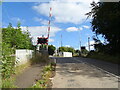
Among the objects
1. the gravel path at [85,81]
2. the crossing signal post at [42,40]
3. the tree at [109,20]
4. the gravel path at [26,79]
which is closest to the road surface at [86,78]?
the gravel path at [85,81]

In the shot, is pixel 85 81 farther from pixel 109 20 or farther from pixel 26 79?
pixel 109 20

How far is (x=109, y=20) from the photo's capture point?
1952 cm

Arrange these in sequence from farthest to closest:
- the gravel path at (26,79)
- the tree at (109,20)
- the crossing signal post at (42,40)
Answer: the crossing signal post at (42,40), the tree at (109,20), the gravel path at (26,79)

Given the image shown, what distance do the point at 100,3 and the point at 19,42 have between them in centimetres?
1231

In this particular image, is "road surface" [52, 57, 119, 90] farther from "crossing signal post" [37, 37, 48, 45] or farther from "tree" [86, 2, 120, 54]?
"crossing signal post" [37, 37, 48, 45]

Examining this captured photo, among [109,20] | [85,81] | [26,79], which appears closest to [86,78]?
[85,81]

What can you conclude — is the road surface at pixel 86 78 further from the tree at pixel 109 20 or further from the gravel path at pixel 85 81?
the tree at pixel 109 20

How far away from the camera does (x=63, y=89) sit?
23.2 ft

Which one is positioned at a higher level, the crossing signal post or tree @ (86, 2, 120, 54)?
tree @ (86, 2, 120, 54)

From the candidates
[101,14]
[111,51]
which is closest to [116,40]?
[111,51]

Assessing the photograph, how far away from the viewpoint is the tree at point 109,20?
61.3ft


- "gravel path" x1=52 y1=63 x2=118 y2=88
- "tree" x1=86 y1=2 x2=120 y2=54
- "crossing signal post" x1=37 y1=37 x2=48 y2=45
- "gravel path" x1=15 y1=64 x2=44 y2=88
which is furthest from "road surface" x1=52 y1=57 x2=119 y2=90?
"crossing signal post" x1=37 y1=37 x2=48 y2=45

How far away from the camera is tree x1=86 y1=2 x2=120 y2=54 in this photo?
18672 millimetres

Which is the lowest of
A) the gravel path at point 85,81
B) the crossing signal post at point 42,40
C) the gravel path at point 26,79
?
the gravel path at point 85,81
